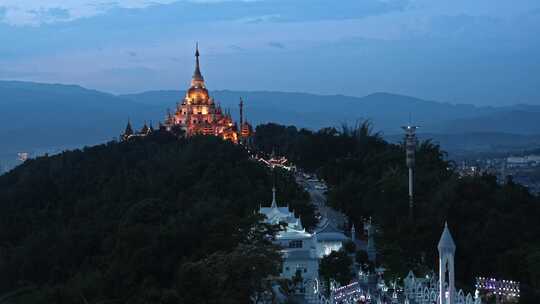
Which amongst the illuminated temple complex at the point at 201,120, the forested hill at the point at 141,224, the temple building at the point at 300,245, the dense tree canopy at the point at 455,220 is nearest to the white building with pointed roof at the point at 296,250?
the temple building at the point at 300,245

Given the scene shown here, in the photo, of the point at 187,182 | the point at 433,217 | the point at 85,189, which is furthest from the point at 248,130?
the point at 433,217

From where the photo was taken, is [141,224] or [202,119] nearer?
[141,224]

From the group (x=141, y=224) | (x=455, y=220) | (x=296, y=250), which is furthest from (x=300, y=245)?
(x=455, y=220)

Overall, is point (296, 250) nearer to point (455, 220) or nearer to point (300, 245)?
point (300, 245)

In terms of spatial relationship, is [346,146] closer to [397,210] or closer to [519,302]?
[397,210]

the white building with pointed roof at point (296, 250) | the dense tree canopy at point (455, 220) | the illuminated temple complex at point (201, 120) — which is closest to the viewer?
the dense tree canopy at point (455, 220)

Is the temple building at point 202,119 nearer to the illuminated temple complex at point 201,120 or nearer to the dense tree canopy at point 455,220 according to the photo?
the illuminated temple complex at point 201,120
